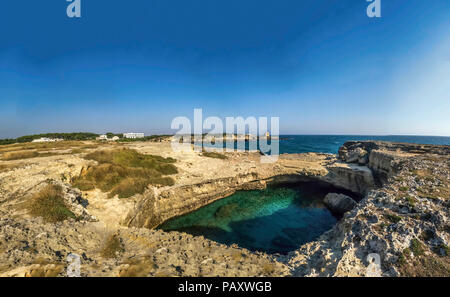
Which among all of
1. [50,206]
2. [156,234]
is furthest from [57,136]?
[156,234]

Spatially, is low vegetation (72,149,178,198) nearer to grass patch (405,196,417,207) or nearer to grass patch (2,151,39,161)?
grass patch (2,151,39,161)

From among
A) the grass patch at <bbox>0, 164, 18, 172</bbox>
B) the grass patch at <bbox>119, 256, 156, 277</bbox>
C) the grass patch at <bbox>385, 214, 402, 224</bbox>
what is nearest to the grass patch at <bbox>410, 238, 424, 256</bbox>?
the grass patch at <bbox>385, 214, 402, 224</bbox>

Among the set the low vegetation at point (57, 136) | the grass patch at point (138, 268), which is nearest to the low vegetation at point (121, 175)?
the grass patch at point (138, 268)

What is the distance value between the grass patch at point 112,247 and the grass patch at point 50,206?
2.93 metres

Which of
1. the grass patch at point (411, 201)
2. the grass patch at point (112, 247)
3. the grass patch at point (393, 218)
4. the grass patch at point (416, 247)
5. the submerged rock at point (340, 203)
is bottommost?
the submerged rock at point (340, 203)

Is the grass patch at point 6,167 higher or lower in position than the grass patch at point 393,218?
higher

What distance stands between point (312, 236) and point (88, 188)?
63.8ft

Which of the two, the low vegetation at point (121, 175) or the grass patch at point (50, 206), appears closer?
the grass patch at point (50, 206)

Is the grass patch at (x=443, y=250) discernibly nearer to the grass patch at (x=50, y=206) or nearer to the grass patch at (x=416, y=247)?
the grass patch at (x=416, y=247)

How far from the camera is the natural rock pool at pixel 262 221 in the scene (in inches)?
502

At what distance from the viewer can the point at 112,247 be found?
7.10m

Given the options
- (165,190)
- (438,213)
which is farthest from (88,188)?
(438,213)

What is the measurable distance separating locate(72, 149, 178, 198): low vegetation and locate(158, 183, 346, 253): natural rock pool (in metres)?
4.54

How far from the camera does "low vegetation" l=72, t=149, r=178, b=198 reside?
46.9ft
